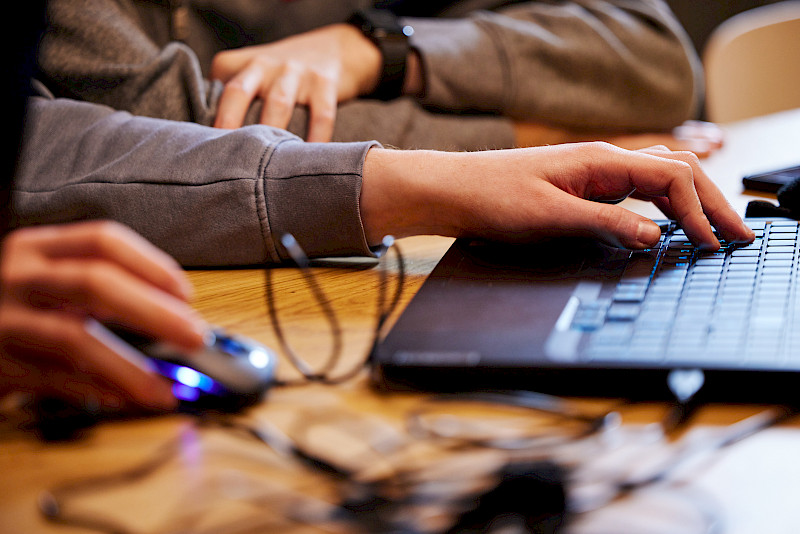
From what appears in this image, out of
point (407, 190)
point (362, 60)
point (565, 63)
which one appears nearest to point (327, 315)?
point (407, 190)

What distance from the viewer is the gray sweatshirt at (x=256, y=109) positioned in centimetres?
62

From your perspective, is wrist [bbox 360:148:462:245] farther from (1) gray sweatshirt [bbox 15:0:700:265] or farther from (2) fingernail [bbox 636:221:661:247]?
(2) fingernail [bbox 636:221:661:247]

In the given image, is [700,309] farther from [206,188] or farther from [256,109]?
[256,109]

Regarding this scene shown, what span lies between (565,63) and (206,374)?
0.90 metres

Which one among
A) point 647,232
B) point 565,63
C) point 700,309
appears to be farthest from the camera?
point 565,63

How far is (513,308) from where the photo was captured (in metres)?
0.45

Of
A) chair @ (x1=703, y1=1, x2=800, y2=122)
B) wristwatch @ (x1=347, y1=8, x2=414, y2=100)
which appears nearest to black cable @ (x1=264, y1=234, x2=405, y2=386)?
wristwatch @ (x1=347, y1=8, x2=414, y2=100)

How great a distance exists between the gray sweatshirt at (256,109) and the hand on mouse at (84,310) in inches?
5.3

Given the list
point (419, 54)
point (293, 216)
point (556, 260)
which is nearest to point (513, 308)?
point (556, 260)

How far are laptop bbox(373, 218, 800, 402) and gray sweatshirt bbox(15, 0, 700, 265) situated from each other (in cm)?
16

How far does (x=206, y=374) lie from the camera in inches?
14.4

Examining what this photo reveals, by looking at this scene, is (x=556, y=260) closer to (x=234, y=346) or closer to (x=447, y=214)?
(x=447, y=214)

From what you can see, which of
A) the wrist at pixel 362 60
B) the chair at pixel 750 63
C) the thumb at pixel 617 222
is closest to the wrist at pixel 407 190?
the thumb at pixel 617 222

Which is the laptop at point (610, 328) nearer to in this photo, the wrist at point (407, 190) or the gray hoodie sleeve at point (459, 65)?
the wrist at point (407, 190)
